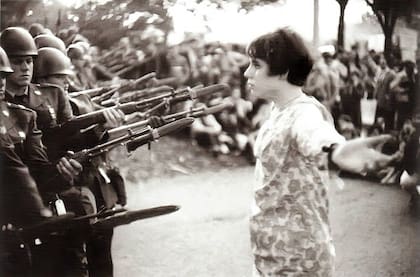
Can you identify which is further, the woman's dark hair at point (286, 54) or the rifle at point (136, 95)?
the rifle at point (136, 95)

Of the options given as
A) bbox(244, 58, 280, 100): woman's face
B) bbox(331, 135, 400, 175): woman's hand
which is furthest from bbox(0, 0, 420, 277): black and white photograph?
bbox(331, 135, 400, 175): woman's hand

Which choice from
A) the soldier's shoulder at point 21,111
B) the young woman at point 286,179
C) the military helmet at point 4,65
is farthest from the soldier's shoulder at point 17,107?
the young woman at point 286,179

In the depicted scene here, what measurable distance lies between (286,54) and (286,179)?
0.32 meters

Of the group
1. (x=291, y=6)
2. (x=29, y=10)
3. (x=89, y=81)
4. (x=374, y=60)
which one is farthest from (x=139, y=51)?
(x=374, y=60)

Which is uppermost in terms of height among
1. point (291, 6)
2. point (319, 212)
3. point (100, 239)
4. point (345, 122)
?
point (291, 6)

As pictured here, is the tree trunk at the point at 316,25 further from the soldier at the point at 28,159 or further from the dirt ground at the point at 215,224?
the soldier at the point at 28,159

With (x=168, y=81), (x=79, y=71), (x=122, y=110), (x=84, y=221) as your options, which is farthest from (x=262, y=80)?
(x=84, y=221)

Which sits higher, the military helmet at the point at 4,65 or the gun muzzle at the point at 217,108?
the military helmet at the point at 4,65

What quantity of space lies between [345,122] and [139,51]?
2.21ft

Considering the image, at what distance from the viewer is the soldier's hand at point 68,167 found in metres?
1.80

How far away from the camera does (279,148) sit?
1448mm

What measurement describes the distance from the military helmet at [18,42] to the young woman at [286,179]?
27.2 inches

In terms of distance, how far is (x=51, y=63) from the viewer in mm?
1790

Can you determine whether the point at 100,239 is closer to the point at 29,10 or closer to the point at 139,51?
the point at 139,51
